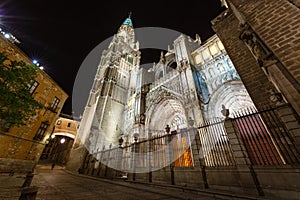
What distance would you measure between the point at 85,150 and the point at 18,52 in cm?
1323

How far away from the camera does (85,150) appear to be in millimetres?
17203

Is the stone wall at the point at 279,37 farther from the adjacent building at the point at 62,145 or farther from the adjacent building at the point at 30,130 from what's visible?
the adjacent building at the point at 62,145

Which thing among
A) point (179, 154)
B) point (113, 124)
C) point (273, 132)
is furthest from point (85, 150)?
point (273, 132)

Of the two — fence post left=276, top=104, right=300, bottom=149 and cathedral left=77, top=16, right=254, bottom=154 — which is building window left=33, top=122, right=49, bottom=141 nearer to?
cathedral left=77, top=16, right=254, bottom=154

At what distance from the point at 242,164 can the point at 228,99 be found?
7.81m

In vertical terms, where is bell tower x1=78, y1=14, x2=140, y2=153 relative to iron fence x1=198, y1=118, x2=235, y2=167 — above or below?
above

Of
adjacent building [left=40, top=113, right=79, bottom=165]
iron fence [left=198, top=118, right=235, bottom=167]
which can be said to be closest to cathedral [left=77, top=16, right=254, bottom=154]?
iron fence [left=198, top=118, right=235, bottom=167]

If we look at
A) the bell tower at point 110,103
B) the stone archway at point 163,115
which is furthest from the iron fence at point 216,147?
the bell tower at point 110,103

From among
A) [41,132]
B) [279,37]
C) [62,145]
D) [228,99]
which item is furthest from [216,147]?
[62,145]

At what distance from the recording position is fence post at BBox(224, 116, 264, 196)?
13.2ft

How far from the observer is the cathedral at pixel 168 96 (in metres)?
11.0

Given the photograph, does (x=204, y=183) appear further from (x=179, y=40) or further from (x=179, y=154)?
(x=179, y=40)

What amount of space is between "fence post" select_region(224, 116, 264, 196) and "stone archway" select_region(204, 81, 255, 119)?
6.00 meters

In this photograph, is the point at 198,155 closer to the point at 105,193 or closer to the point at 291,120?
the point at 291,120
